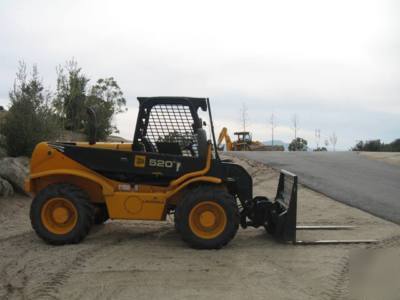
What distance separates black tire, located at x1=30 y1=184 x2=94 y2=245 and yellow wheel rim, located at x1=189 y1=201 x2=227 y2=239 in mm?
1635

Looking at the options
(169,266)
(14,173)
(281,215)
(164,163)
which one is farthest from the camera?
(14,173)

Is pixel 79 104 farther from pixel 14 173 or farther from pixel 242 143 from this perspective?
pixel 242 143

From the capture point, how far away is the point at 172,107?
8.58 m

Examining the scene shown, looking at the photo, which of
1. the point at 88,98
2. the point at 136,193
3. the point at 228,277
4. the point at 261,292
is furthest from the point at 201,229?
the point at 88,98

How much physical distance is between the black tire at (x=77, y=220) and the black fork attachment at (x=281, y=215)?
254cm

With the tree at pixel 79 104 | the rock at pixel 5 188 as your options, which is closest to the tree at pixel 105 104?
the tree at pixel 79 104

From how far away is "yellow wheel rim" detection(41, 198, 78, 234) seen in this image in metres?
8.27

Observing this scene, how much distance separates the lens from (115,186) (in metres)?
8.44

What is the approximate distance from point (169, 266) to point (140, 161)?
204cm

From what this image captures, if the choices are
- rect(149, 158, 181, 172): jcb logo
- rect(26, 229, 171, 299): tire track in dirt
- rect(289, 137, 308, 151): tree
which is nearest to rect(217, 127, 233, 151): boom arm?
rect(289, 137, 308, 151): tree

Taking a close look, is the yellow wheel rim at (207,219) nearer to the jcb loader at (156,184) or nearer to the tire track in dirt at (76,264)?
the jcb loader at (156,184)

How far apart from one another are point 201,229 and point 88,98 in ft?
56.6

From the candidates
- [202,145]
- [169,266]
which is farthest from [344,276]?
[202,145]

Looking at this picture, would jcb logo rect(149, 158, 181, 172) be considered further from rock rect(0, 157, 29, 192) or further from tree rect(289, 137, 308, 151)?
tree rect(289, 137, 308, 151)
